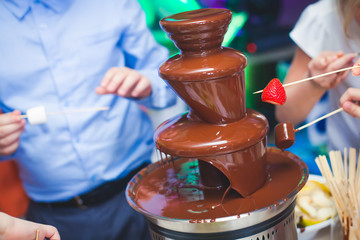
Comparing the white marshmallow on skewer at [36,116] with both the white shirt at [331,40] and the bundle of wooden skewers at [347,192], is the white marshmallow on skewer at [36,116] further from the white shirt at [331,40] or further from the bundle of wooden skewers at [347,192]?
the white shirt at [331,40]

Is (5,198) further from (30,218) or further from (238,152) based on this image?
(238,152)

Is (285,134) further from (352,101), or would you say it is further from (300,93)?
(300,93)

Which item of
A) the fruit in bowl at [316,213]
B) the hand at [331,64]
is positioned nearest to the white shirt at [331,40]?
the hand at [331,64]

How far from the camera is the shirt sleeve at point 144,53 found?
187 centimetres

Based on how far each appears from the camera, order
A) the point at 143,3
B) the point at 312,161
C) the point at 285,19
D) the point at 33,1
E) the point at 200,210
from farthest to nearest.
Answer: the point at 285,19 → the point at 312,161 → the point at 143,3 → the point at 33,1 → the point at 200,210

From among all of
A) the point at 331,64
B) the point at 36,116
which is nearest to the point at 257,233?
the point at 331,64

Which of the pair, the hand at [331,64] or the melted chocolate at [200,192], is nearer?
the melted chocolate at [200,192]

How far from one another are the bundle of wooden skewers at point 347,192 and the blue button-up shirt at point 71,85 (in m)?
0.85

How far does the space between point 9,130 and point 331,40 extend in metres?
1.51

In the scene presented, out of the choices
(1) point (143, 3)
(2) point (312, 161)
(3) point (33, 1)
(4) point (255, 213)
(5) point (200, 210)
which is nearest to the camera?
(4) point (255, 213)

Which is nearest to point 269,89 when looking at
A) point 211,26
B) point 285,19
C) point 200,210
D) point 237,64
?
point 237,64

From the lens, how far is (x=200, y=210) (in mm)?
1098

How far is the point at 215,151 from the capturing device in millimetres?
1026

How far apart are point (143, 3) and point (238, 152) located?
1.49 metres
